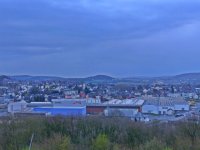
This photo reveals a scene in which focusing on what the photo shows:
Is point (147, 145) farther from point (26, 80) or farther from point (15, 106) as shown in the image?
point (26, 80)

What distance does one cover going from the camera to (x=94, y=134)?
Result: 1142 inches

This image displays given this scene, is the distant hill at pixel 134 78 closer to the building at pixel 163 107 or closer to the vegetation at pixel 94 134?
the building at pixel 163 107

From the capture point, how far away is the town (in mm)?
47281

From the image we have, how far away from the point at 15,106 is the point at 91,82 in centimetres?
5684

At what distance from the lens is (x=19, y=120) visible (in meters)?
30.2

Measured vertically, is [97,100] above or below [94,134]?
above

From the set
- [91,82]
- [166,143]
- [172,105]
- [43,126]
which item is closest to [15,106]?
[172,105]

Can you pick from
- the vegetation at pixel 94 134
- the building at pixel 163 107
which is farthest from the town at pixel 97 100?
the vegetation at pixel 94 134

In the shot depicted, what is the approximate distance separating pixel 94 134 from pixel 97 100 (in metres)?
37.7

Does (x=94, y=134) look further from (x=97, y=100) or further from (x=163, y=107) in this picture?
(x=97, y=100)

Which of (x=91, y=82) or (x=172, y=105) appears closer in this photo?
(x=172, y=105)

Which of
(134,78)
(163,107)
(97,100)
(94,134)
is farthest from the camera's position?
(134,78)

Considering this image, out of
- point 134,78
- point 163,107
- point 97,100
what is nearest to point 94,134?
point 163,107

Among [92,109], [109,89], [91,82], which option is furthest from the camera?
[91,82]
